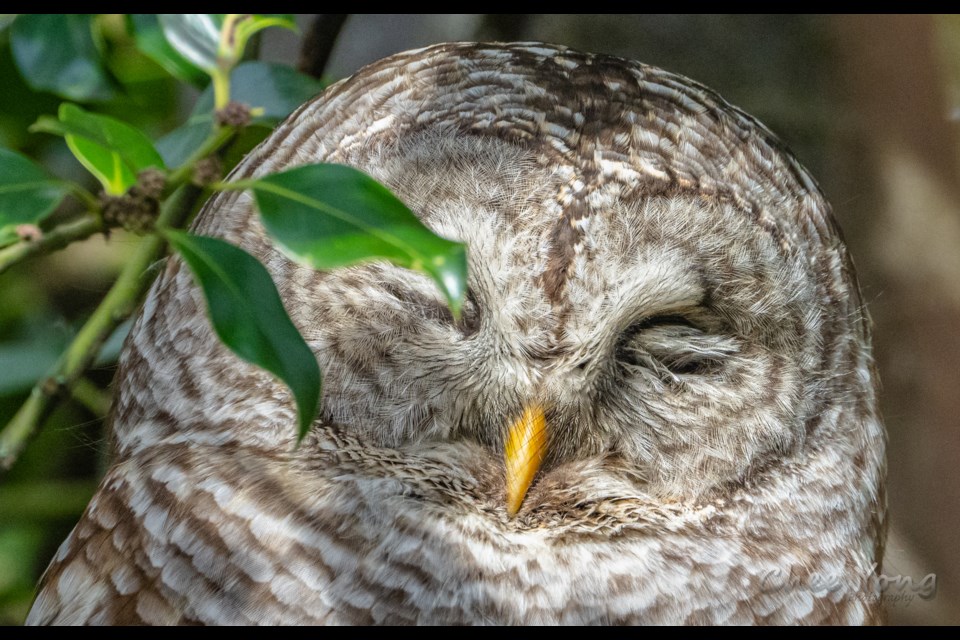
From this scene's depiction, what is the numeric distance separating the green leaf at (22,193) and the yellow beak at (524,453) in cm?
73

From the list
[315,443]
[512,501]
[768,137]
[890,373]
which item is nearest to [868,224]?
[890,373]

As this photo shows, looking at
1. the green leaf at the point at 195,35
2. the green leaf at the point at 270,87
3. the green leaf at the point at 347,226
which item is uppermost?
the green leaf at the point at 195,35

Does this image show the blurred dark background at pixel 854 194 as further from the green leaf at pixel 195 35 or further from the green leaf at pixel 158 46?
the green leaf at pixel 195 35

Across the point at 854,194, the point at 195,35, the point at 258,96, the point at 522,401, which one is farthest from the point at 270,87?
the point at 854,194

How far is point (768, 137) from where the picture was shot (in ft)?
5.52

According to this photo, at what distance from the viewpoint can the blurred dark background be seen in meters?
2.35

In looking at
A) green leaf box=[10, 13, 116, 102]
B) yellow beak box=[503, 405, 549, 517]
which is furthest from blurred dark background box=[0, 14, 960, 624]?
yellow beak box=[503, 405, 549, 517]

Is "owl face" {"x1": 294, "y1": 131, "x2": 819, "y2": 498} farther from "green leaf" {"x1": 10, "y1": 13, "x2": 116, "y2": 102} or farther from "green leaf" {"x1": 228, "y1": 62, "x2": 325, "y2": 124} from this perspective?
"green leaf" {"x1": 10, "y1": 13, "x2": 116, "y2": 102}

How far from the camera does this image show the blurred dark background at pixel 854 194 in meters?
2.35

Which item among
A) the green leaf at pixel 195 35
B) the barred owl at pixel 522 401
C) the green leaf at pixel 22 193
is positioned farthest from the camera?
the green leaf at pixel 195 35

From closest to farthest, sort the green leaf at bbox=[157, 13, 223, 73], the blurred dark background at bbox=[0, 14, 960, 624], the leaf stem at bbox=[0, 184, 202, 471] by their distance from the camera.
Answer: the leaf stem at bbox=[0, 184, 202, 471] → the green leaf at bbox=[157, 13, 223, 73] → the blurred dark background at bbox=[0, 14, 960, 624]

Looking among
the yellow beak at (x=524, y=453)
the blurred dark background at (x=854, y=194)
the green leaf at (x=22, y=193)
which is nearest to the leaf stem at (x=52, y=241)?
the green leaf at (x=22, y=193)

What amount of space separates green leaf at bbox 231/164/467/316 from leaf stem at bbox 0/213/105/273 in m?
0.32

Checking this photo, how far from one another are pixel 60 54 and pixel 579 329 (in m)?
1.09
